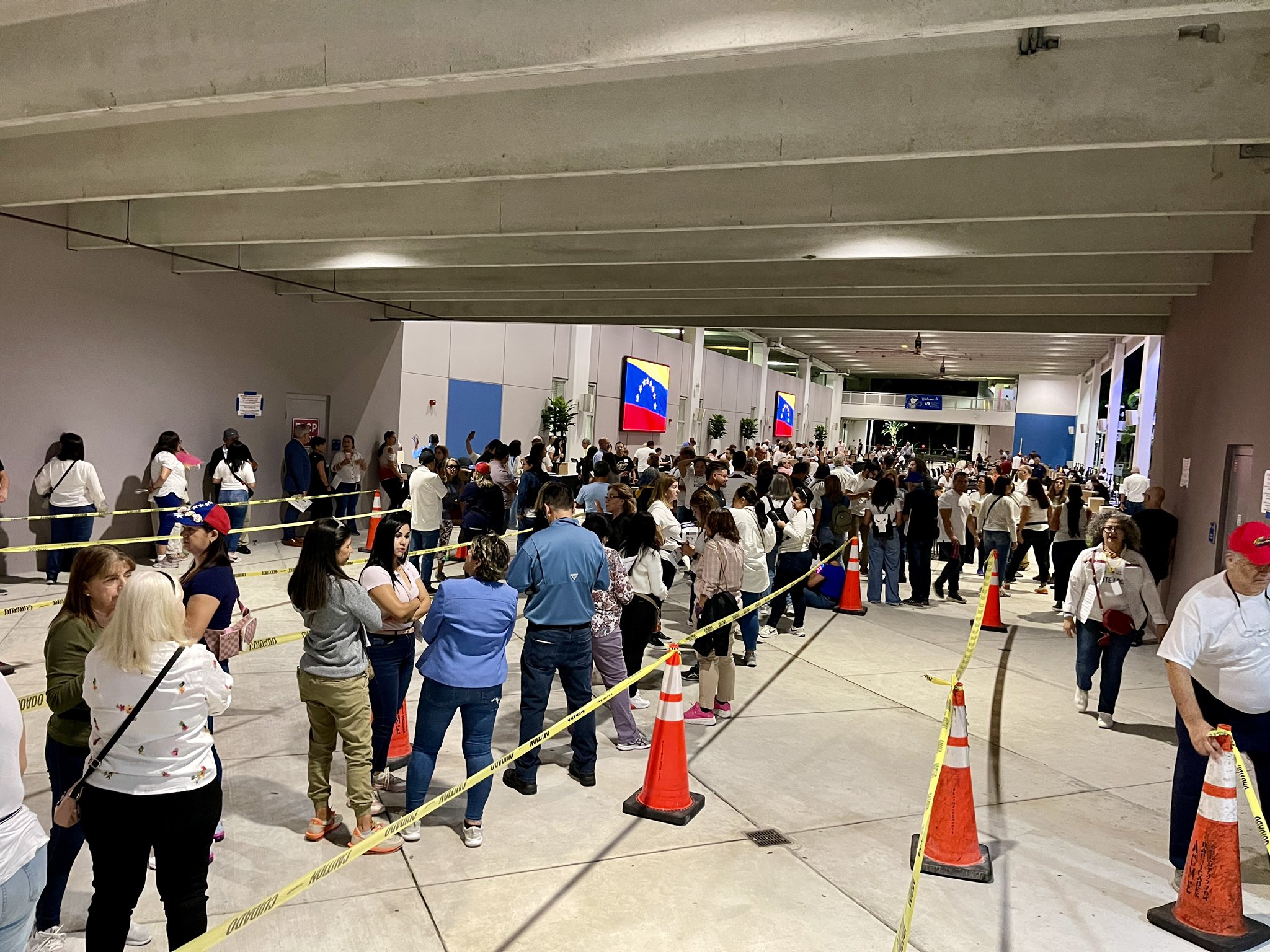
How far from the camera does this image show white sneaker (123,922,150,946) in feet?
11.6

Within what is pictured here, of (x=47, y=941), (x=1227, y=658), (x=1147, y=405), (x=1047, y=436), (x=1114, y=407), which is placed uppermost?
(x=1114, y=407)

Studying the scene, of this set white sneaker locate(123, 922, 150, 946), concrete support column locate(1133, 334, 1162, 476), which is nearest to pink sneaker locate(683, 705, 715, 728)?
white sneaker locate(123, 922, 150, 946)

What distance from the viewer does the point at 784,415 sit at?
149 feet

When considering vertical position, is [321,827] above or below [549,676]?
below

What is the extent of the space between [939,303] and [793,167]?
5.76 meters

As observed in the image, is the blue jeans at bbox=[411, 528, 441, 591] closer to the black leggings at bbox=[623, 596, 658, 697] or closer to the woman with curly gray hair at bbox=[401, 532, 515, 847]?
the black leggings at bbox=[623, 596, 658, 697]

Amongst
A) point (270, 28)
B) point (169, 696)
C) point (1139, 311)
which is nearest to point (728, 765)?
point (169, 696)

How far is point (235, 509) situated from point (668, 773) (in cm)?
1013

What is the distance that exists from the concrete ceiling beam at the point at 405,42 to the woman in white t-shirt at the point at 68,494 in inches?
215

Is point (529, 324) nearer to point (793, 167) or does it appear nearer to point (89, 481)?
point (89, 481)

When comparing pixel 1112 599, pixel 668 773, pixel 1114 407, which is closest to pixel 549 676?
pixel 668 773

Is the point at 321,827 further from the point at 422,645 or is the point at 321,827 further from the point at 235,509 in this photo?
the point at 235,509

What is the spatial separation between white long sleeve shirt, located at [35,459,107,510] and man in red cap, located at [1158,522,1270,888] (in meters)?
10.9

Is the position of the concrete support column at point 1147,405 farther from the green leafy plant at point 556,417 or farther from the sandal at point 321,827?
the sandal at point 321,827
